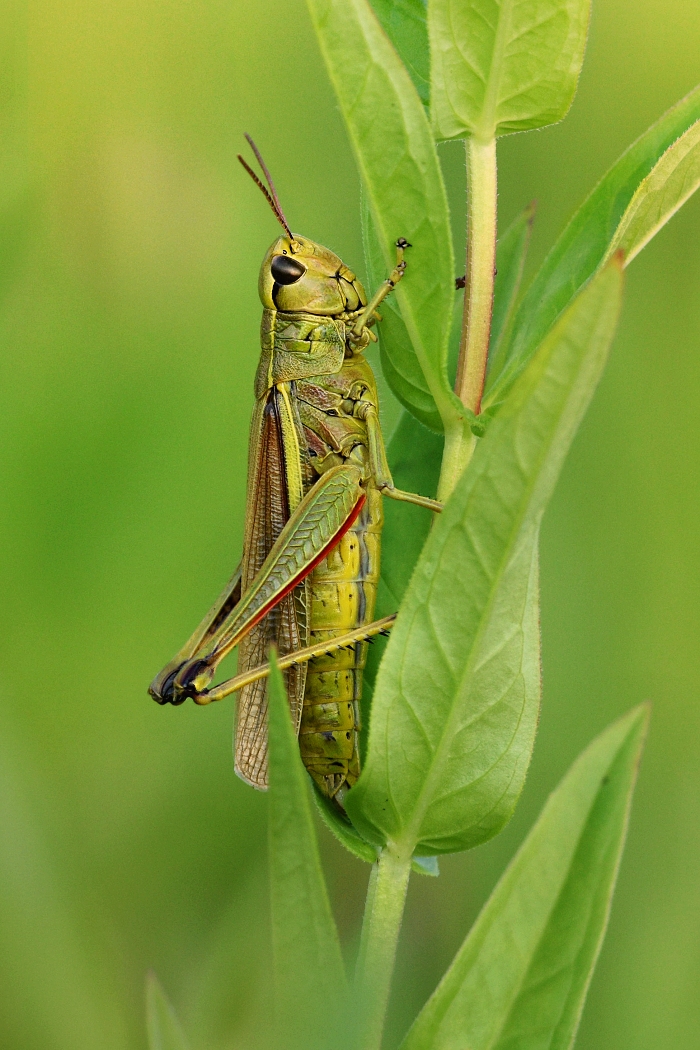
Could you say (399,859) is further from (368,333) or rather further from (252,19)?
(252,19)

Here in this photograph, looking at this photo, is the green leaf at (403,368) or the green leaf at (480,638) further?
the green leaf at (403,368)

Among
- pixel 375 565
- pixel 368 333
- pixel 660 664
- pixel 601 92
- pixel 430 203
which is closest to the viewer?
pixel 430 203

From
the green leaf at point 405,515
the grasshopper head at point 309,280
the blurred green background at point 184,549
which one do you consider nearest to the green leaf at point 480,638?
the green leaf at point 405,515

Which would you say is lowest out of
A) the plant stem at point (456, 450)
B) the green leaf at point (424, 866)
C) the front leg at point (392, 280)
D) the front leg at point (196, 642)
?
the green leaf at point (424, 866)

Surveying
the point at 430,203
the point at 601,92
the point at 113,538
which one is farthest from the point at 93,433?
the point at 601,92

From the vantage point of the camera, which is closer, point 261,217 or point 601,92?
point 261,217

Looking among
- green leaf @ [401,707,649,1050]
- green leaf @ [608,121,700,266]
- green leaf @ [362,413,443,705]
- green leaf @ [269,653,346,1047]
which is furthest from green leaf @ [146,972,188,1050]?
green leaf @ [608,121,700,266]

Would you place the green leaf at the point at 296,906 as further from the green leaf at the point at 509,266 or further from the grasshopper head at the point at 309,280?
the grasshopper head at the point at 309,280
